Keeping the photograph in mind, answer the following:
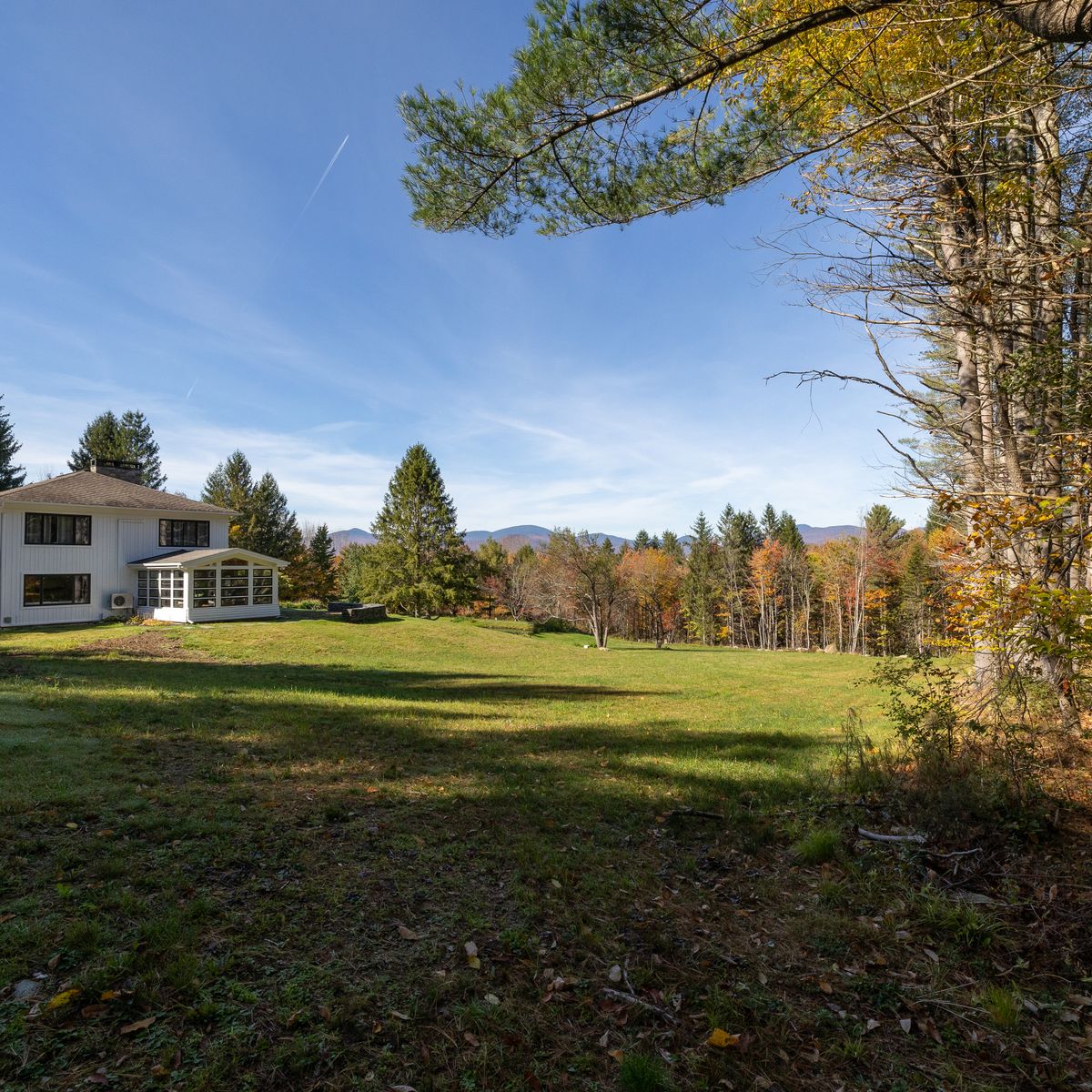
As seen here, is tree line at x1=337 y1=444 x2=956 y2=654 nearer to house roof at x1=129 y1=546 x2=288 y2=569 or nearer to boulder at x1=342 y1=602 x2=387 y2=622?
boulder at x1=342 y1=602 x2=387 y2=622

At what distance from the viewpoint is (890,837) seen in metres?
4.72

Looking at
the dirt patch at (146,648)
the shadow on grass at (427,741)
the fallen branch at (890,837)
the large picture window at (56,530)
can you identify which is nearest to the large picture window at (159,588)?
the large picture window at (56,530)

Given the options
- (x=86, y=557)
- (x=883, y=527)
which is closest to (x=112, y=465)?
(x=86, y=557)

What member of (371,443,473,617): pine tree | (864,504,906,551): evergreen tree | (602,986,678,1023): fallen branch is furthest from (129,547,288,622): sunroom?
(864,504,906,551): evergreen tree

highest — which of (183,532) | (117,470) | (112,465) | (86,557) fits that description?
(112,465)

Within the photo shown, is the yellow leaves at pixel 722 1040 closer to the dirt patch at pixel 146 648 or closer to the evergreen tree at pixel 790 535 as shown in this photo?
the dirt patch at pixel 146 648

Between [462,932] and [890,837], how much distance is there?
136 inches

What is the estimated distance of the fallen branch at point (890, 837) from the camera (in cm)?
464

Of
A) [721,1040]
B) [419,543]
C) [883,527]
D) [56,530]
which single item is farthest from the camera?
[883,527]

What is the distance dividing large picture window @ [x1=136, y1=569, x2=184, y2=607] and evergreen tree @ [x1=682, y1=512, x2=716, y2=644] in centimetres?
4347

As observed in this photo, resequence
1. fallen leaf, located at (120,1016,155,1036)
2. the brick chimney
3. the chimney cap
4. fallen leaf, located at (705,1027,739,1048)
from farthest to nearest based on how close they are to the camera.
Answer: the brick chimney, the chimney cap, fallen leaf, located at (705,1027,739,1048), fallen leaf, located at (120,1016,155,1036)

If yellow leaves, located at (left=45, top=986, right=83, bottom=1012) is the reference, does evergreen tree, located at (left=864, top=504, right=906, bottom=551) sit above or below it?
above

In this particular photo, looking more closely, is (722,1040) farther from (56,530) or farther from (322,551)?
(322,551)

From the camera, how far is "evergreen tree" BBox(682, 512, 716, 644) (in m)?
56.4
